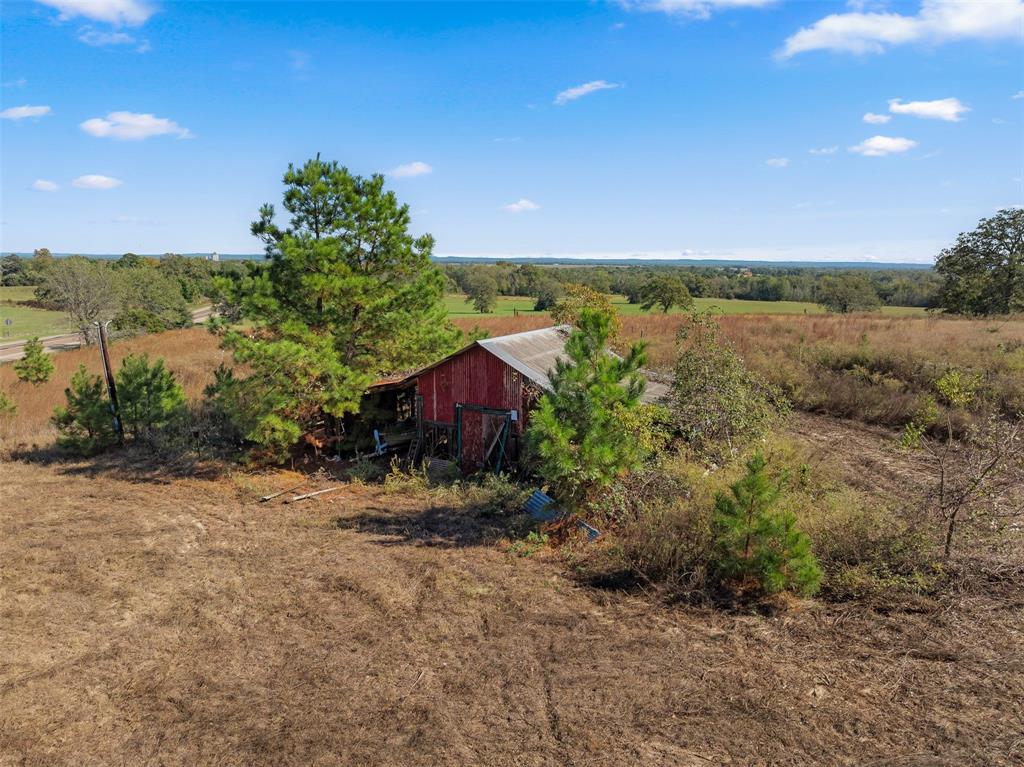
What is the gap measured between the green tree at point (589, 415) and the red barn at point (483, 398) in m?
3.70

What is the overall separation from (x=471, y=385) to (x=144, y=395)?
11815mm

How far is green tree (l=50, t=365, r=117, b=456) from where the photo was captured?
63.1 feet

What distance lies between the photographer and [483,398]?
1616 cm

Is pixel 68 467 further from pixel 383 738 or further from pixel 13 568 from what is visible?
pixel 383 738

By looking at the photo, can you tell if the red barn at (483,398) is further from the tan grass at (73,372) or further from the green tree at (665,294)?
the green tree at (665,294)

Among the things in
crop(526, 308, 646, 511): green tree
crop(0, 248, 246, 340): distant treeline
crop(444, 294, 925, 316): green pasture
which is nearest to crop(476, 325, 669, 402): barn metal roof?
crop(526, 308, 646, 511): green tree

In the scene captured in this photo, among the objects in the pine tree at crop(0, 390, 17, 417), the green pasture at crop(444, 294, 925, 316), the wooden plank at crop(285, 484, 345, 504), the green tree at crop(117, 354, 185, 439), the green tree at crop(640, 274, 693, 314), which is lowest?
the wooden plank at crop(285, 484, 345, 504)

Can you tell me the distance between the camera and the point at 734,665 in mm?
7543

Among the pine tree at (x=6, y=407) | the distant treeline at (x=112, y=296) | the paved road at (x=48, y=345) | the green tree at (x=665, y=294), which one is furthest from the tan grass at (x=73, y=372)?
the green tree at (x=665, y=294)

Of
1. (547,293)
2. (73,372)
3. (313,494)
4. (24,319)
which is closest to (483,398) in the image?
(313,494)

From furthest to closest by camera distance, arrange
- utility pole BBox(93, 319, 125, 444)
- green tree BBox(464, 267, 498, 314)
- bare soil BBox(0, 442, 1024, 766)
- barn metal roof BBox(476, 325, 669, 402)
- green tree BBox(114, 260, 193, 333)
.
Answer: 1. green tree BBox(464, 267, 498, 314)
2. green tree BBox(114, 260, 193, 333)
3. utility pole BBox(93, 319, 125, 444)
4. barn metal roof BBox(476, 325, 669, 402)
5. bare soil BBox(0, 442, 1024, 766)

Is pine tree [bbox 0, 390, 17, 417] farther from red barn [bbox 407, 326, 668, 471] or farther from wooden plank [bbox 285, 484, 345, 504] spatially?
red barn [bbox 407, 326, 668, 471]

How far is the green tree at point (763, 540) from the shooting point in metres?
8.46

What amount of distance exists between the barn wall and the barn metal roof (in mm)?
228
